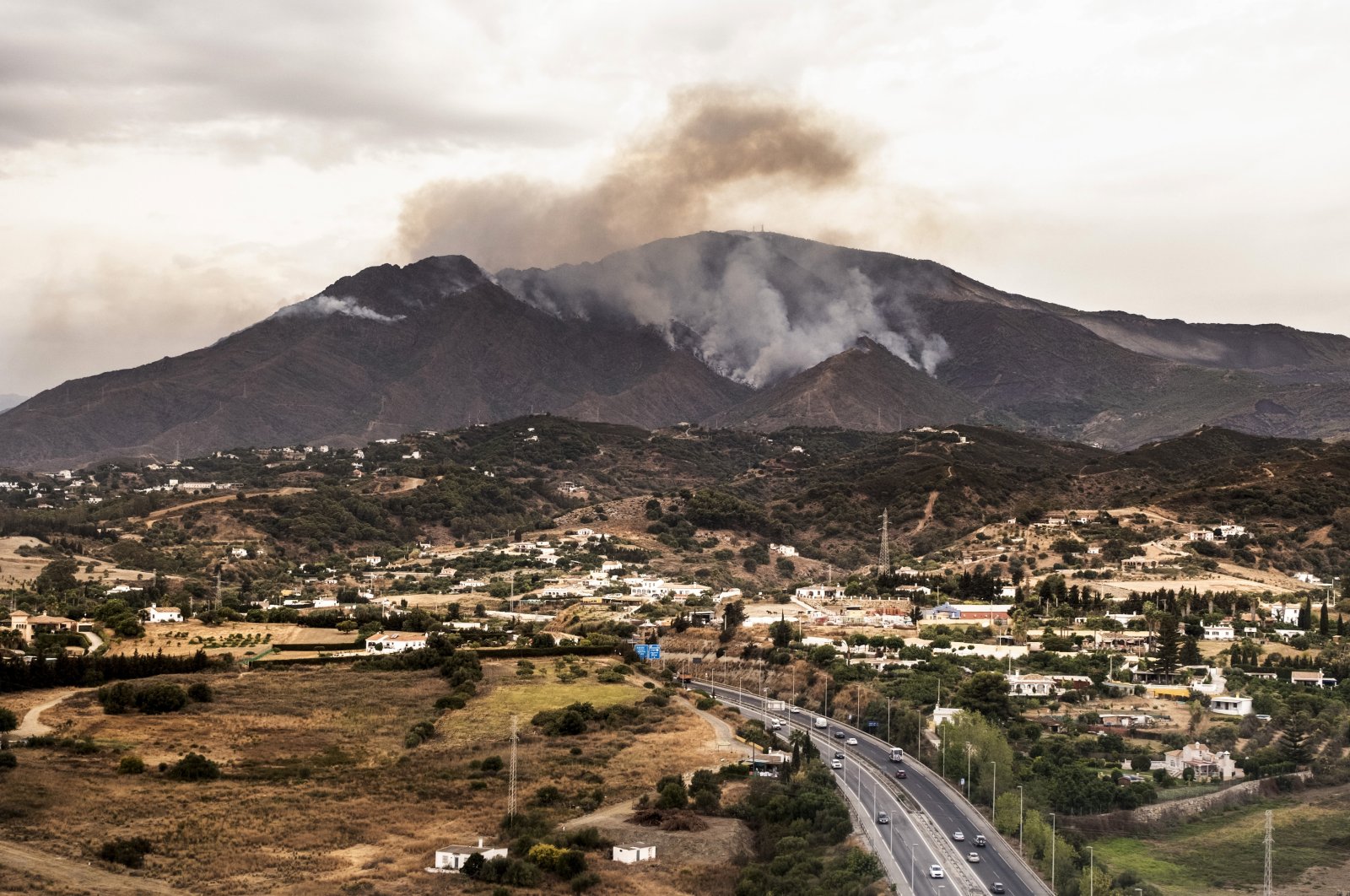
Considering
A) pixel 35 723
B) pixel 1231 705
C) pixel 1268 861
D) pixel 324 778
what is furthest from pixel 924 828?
pixel 35 723

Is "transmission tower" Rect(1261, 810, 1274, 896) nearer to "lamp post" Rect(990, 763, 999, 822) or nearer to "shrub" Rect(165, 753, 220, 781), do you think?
"lamp post" Rect(990, 763, 999, 822)

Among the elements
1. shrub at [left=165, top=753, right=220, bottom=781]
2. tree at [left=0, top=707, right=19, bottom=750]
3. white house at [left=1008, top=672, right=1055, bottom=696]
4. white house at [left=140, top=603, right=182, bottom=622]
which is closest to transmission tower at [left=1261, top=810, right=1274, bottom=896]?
white house at [left=1008, top=672, right=1055, bottom=696]

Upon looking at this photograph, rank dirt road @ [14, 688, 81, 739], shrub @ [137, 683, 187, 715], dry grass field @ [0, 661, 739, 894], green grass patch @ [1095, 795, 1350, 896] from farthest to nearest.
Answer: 1. shrub @ [137, 683, 187, 715]
2. dirt road @ [14, 688, 81, 739]
3. green grass patch @ [1095, 795, 1350, 896]
4. dry grass field @ [0, 661, 739, 894]

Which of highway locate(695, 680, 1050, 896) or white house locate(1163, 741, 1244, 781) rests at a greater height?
white house locate(1163, 741, 1244, 781)

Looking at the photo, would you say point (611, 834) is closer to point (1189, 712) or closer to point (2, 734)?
point (2, 734)

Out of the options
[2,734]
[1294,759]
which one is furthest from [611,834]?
[1294,759]

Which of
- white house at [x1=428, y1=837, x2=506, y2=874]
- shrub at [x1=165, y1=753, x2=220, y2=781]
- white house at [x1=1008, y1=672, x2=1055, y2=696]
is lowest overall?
white house at [x1=428, y1=837, x2=506, y2=874]
